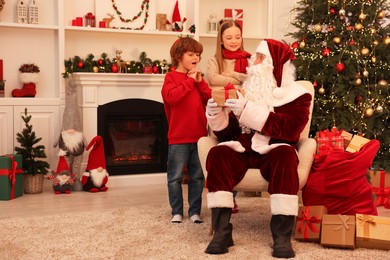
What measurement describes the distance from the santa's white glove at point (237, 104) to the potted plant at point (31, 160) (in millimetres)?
2361

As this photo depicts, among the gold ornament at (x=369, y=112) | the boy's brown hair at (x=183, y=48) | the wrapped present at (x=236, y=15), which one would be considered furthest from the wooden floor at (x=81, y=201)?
the wrapped present at (x=236, y=15)

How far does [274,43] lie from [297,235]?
44.6 inches

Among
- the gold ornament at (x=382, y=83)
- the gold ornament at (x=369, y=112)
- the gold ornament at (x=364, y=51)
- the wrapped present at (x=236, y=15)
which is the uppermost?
the wrapped present at (x=236, y=15)

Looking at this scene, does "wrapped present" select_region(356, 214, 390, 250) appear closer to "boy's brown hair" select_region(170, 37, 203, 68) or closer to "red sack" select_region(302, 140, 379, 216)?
"red sack" select_region(302, 140, 379, 216)

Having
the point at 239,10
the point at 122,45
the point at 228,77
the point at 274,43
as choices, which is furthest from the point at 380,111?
the point at 122,45

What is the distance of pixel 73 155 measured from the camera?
4965 mm

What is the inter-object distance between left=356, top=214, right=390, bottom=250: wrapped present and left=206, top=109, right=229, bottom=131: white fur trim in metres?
0.92

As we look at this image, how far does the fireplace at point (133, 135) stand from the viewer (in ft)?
17.7

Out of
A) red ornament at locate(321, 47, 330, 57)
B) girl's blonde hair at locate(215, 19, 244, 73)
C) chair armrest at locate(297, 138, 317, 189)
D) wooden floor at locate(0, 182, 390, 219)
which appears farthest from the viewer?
red ornament at locate(321, 47, 330, 57)

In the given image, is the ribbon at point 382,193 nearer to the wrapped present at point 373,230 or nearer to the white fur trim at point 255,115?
the wrapped present at point 373,230

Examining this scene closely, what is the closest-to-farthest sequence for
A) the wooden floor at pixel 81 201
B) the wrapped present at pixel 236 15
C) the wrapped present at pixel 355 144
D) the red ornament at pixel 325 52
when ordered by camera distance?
the wrapped present at pixel 355 144 → the wooden floor at pixel 81 201 → the red ornament at pixel 325 52 → the wrapped present at pixel 236 15

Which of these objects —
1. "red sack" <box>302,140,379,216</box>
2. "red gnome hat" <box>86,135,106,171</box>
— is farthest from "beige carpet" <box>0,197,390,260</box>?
"red gnome hat" <box>86,135,106,171</box>

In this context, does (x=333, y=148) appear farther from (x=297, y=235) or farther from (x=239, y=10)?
(x=239, y=10)

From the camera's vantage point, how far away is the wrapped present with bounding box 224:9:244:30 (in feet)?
19.7
